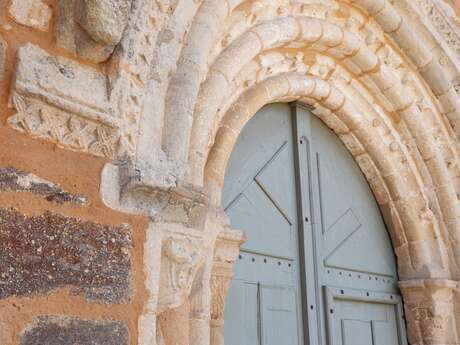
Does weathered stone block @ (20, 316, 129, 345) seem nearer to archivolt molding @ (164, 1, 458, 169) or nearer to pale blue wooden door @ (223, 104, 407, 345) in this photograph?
archivolt molding @ (164, 1, 458, 169)

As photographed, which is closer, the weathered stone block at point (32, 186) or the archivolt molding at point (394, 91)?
the weathered stone block at point (32, 186)

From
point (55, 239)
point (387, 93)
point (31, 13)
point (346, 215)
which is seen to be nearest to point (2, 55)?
point (31, 13)

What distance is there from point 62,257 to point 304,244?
71.6 inches

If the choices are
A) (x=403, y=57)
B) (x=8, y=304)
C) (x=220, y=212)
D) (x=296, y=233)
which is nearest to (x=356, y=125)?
(x=403, y=57)

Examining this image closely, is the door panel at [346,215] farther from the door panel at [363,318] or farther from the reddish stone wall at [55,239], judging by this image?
the reddish stone wall at [55,239]

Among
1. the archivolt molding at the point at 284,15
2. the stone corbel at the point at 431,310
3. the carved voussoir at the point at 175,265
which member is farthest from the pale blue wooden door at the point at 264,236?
the stone corbel at the point at 431,310

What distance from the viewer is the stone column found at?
204 centimetres

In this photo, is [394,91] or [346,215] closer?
[346,215]

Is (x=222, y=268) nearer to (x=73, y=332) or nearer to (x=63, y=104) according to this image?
(x=73, y=332)

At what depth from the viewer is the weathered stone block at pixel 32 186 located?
120cm

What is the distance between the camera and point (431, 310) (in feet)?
10.6

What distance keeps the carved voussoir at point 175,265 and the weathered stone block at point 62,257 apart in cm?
15

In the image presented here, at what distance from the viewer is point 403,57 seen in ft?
11.4

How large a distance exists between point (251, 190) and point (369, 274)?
1142 mm
